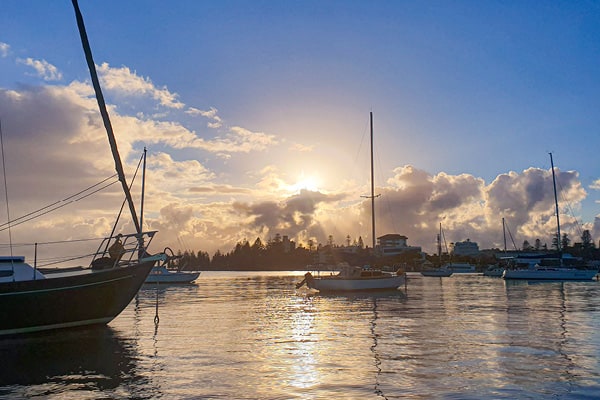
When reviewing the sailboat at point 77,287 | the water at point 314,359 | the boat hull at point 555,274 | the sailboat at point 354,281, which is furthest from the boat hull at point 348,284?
the boat hull at point 555,274

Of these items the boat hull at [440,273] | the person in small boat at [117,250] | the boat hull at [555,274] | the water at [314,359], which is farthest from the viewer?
the boat hull at [440,273]

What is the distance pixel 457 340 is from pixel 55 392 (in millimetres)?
14101

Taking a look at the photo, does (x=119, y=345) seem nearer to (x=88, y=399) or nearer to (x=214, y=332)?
(x=214, y=332)

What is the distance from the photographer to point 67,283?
77.3 feet

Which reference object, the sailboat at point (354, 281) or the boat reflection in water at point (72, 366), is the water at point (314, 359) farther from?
the sailboat at point (354, 281)

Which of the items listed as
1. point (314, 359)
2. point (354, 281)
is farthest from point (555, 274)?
point (314, 359)

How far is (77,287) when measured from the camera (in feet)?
78.7

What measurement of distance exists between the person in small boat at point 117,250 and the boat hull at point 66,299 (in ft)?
2.31

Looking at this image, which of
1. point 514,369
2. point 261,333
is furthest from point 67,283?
point 514,369

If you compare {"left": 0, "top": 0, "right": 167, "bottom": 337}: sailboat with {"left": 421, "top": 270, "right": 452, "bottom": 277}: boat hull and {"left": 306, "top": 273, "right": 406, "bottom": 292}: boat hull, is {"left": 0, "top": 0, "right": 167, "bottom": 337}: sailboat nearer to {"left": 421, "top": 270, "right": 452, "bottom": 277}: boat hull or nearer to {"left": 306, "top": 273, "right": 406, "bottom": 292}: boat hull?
{"left": 306, "top": 273, "right": 406, "bottom": 292}: boat hull

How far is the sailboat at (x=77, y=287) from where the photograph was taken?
74.0 feet

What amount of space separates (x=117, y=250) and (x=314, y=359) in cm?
1417

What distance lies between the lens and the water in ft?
41.6

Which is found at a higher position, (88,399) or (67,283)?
(67,283)
